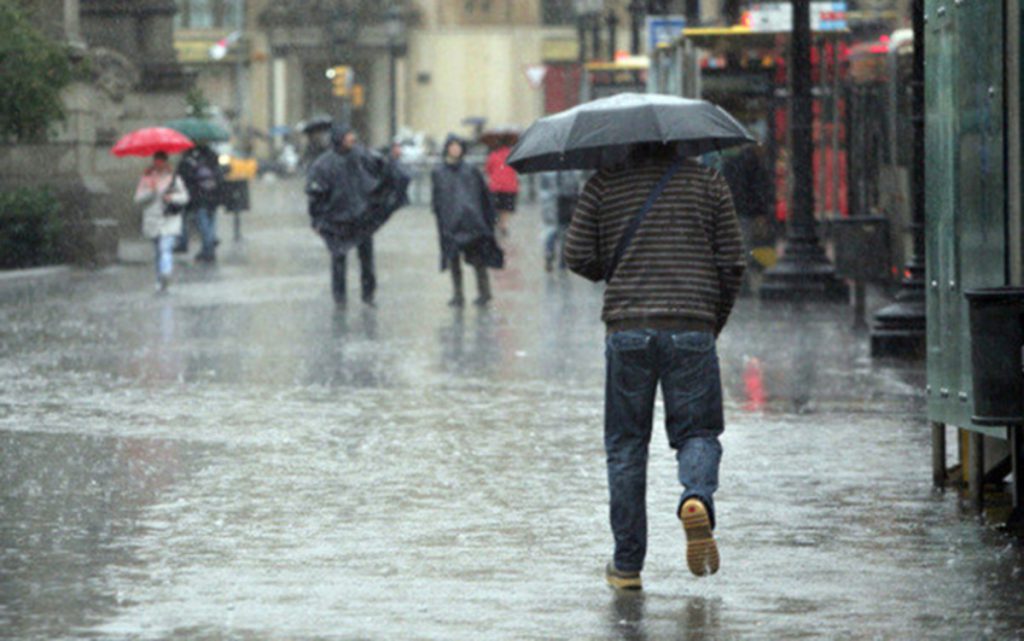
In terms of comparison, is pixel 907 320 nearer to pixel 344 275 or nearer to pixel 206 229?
pixel 344 275

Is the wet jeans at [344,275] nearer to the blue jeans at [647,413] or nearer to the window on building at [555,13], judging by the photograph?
the blue jeans at [647,413]

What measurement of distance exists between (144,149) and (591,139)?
63.0ft

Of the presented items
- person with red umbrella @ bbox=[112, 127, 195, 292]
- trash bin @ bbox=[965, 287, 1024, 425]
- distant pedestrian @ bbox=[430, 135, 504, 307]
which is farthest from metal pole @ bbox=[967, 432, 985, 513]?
person with red umbrella @ bbox=[112, 127, 195, 292]

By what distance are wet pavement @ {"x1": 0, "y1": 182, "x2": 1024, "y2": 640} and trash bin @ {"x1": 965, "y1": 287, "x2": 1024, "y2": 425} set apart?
536mm

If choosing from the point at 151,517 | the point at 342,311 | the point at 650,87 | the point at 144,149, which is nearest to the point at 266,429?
the point at 151,517

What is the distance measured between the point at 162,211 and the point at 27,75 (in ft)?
8.54

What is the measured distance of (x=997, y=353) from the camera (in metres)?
9.49

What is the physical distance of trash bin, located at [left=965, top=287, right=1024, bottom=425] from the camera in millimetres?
9438

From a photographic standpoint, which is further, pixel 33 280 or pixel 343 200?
pixel 33 280

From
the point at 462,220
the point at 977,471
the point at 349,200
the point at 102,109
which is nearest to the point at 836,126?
the point at 462,220

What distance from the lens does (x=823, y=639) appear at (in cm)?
773

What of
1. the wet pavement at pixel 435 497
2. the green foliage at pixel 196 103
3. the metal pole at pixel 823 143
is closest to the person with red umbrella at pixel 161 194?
the wet pavement at pixel 435 497

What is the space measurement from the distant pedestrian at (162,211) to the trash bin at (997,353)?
17.6 meters

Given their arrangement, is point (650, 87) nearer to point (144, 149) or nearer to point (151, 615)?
point (144, 149)
